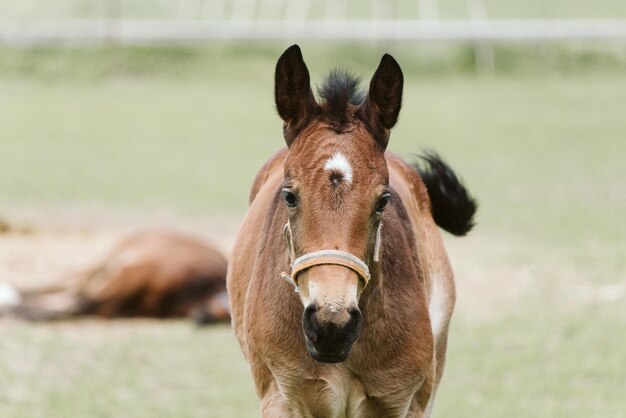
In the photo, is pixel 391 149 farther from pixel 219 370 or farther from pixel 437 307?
pixel 437 307

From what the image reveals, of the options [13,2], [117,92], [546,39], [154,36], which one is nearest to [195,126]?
[117,92]

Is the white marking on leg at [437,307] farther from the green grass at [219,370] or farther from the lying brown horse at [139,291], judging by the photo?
the lying brown horse at [139,291]

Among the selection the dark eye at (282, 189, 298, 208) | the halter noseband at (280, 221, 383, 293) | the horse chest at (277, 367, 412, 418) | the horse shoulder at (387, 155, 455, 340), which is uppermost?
the dark eye at (282, 189, 298, 208)

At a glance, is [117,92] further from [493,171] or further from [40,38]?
[493,171]

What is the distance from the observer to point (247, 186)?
1645cm

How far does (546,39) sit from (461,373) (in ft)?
65.5

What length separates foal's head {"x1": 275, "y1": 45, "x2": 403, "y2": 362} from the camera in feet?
13.6

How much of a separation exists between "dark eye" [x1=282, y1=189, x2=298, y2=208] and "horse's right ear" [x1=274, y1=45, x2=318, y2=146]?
0.38m

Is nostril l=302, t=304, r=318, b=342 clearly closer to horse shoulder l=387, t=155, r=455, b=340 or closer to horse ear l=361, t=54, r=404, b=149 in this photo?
horse ear l=361, t=54, r=404, b=149

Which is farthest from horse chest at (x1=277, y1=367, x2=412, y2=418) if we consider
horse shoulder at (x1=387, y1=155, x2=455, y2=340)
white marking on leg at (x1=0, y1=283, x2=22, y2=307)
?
white marking on leg at (x1=0, y1=283, x2=22, y2=307)

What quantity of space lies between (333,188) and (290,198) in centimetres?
20

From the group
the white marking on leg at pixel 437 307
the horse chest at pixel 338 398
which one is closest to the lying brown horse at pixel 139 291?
the white marking on leg at pixel 437 307

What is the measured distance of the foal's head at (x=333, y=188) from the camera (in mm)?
4145

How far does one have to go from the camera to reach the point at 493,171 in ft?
57.2
